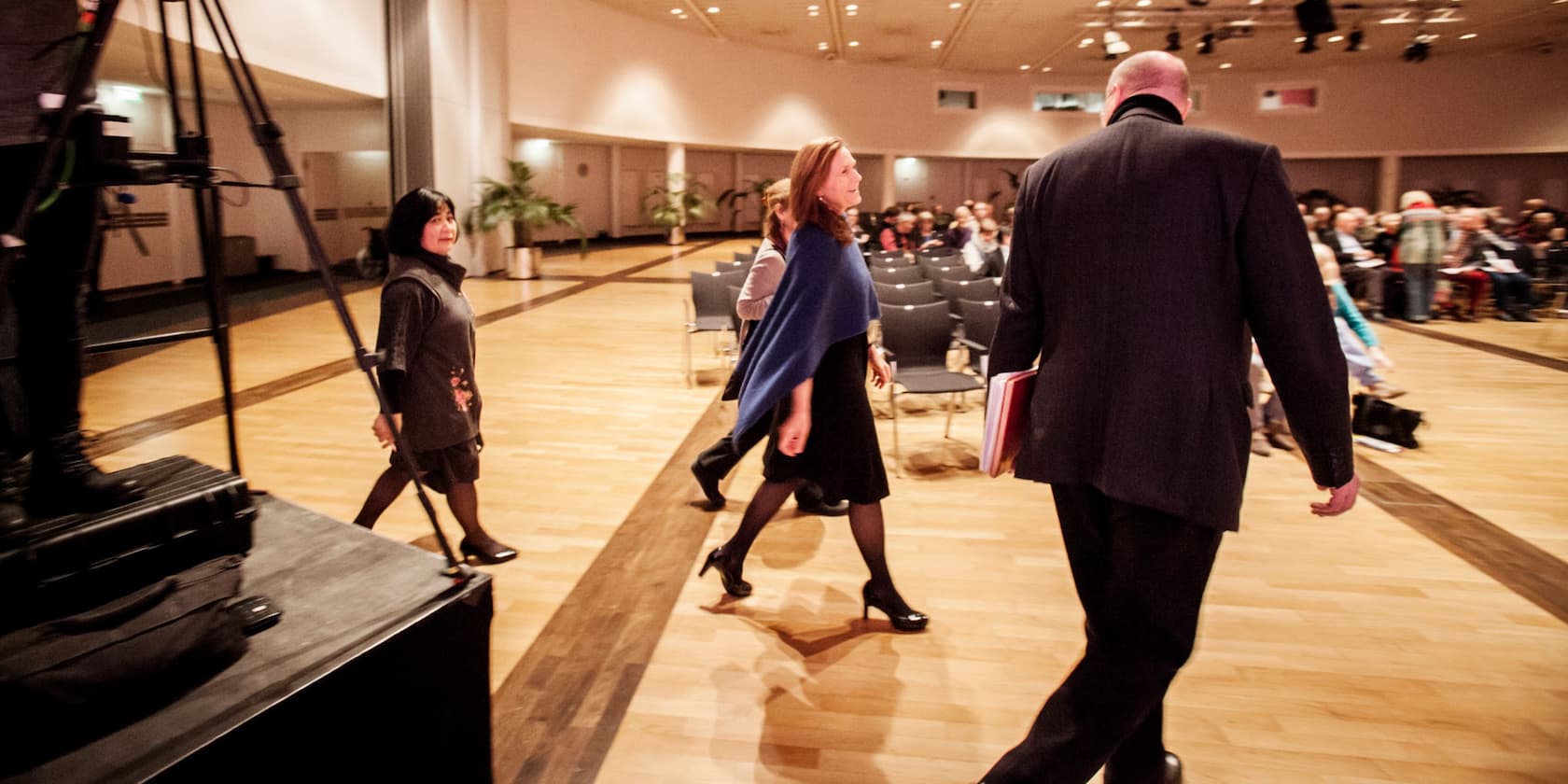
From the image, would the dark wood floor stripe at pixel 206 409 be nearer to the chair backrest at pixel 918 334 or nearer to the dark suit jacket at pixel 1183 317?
the chair backrest at pixel 918 334

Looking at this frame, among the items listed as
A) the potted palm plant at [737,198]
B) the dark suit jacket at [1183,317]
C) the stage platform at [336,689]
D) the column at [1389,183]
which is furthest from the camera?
the potted palm plant at [737,198]

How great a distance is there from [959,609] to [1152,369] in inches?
71.8

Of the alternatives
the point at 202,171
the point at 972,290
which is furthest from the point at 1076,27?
the point at 202,171

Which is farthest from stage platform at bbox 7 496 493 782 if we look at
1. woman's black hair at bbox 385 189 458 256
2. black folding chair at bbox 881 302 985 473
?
black folding chair at bbox 881 302 985 473

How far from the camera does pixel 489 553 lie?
12.0 feet

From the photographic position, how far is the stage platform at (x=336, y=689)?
1.32 metres

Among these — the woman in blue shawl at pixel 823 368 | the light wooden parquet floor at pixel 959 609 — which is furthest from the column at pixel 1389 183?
the woman in blue shawl at pixel 823 368

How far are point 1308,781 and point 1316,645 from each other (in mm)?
892

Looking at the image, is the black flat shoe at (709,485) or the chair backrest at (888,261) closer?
the black flat shoe at (709,485)

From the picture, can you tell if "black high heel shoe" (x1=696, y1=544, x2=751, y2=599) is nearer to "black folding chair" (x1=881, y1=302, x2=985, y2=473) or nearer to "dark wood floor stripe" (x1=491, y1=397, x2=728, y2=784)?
"dark wood floor stripe" (x1=491, y1=397, x2=728, y2=784)

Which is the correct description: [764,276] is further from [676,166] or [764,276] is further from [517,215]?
[676,166]

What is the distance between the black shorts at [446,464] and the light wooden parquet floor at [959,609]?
43cm

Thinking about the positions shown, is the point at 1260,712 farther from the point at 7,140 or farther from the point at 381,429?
the point at 7,140

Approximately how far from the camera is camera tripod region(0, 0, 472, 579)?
1.37m
